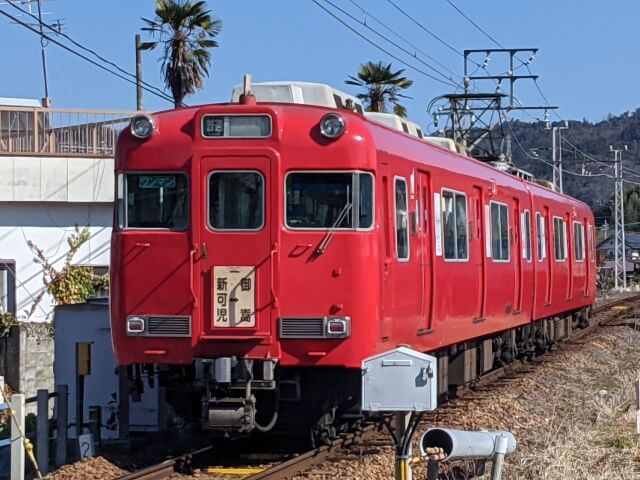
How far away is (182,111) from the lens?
1082cm

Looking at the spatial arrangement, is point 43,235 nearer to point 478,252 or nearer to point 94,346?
point 94,346

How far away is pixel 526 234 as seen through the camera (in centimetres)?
1792

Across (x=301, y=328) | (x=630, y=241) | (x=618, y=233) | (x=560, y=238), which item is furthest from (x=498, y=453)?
(x=630, y=241)

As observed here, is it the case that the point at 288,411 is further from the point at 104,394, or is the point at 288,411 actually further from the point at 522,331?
the point at 522,331

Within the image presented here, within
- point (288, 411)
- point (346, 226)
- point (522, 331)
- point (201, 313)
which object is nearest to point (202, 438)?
point (288, 411)

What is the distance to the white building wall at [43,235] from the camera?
2261 cm

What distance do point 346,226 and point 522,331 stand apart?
9891mm

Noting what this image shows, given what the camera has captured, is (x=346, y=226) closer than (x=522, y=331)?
Yes

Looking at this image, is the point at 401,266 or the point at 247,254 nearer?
the point at 247,254

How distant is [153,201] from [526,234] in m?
8.59

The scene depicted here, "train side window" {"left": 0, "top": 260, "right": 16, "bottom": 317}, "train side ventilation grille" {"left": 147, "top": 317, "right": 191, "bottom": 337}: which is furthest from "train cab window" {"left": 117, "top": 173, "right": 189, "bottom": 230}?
"train side window" {"left": 0, "top": 260, "right": 16, "bottom": 317}

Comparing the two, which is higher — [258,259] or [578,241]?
[578,241]

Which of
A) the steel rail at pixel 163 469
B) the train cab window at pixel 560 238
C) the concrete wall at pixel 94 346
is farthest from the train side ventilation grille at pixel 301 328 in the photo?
the train cab window at pixel 560 238

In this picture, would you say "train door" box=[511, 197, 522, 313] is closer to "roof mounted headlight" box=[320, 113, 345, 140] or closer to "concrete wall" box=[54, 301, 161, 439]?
"concrete wall" box=[54, 301, 161, 439]
